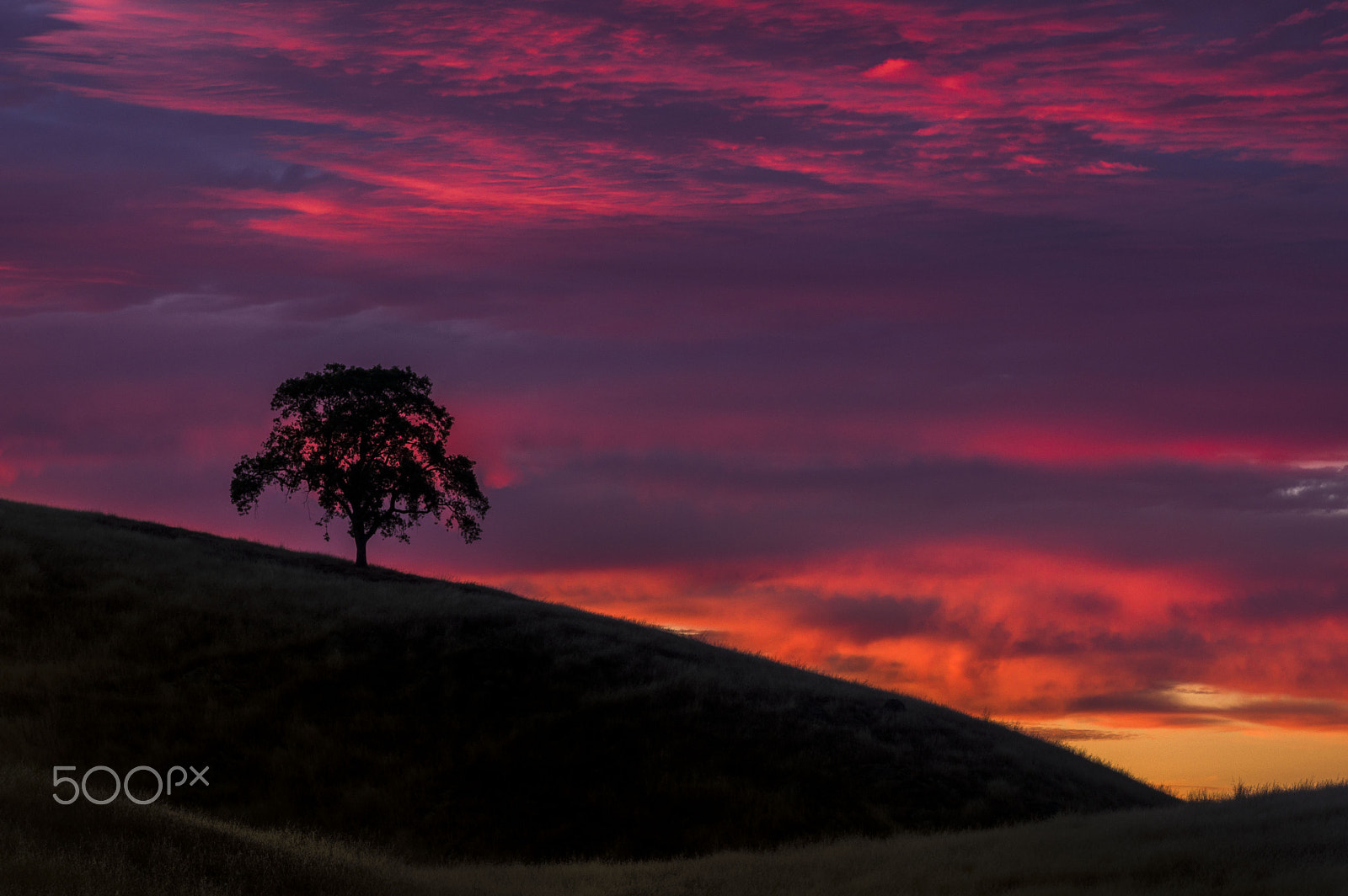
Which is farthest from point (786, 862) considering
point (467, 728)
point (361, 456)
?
point (361, 456)

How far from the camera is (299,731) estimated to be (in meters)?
27.8

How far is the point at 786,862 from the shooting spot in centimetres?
2012

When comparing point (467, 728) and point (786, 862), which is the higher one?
point (467, 728)

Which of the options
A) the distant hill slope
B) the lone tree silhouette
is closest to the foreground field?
the distant hill slope

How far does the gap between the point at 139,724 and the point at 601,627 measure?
50.9 ft

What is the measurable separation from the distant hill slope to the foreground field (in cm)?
313

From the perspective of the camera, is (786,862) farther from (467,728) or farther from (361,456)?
(361,456)

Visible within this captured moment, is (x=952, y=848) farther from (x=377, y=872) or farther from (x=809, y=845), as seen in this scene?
(x=377, y=872)

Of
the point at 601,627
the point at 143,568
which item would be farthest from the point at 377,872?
the point at 143,568

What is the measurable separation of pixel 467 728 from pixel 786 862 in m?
11.3

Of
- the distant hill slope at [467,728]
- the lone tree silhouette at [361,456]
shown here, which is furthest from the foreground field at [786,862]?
the lone tree silhouette at [361,456]

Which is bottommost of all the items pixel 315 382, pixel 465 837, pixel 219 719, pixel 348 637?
pixel 465 837

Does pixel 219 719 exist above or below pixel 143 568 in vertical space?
below

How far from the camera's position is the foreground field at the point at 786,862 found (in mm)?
13492
